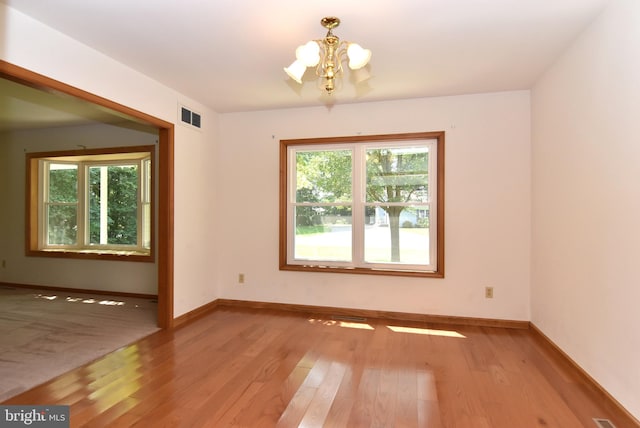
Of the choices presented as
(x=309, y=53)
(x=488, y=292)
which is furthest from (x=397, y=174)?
(x=309, y=53)

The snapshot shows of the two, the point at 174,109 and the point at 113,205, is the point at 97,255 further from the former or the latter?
the point at 174,109

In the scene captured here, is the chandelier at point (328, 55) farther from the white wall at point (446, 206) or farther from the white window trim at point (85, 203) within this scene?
the white window trim at point (85, 203)

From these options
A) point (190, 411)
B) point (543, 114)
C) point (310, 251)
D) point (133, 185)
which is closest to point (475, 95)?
point (543, 114)

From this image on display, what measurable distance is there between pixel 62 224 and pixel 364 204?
192 inches

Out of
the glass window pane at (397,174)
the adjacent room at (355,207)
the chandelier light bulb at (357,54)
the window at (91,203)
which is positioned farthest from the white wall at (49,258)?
the chandelier light bulb at (357,54)

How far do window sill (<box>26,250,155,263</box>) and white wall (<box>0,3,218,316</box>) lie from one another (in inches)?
45.9

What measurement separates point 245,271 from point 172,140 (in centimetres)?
182

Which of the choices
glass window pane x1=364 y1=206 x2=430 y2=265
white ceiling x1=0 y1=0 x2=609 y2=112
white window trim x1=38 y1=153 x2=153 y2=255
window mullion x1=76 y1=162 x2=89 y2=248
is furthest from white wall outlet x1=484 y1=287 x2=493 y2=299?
window mullion x1=76 y1=162 x2=89 y2=248

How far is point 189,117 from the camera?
3.85 metres

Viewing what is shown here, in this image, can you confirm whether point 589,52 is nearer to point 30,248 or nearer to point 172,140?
point 172,140

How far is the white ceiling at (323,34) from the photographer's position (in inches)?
83.7

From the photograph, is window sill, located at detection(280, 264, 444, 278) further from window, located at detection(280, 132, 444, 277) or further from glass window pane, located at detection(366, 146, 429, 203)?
glass window pane, located at detection(366, 146, 429, 203)

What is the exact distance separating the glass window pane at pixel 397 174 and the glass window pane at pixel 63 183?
15.4ft

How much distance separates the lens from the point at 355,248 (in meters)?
4.07
